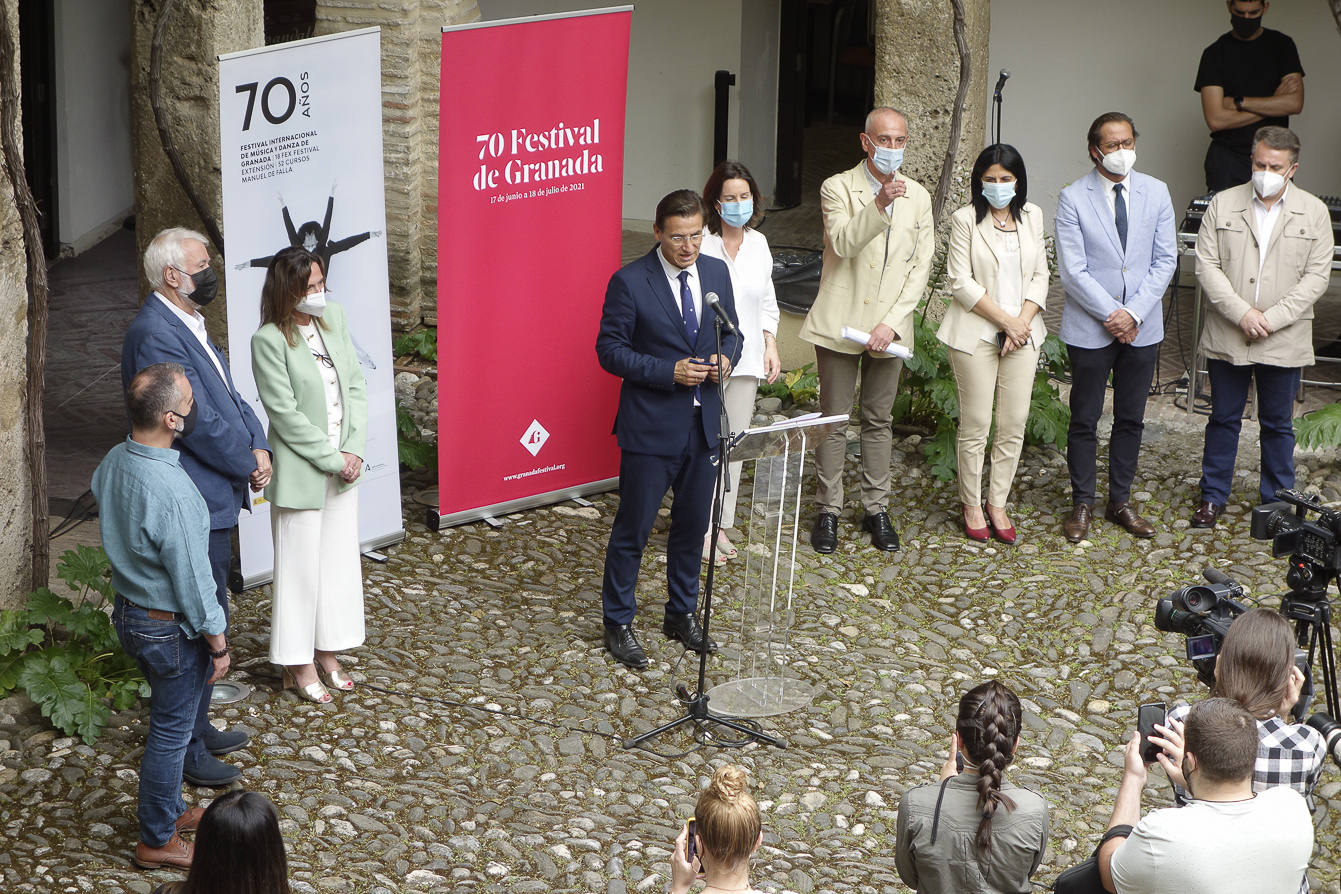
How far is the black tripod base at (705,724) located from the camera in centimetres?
584

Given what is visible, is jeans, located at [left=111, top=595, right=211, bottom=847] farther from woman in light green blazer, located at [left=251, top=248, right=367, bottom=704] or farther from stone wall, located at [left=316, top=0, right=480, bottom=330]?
stone wall, located at [left=316, top=0, right=480, bottom=330]

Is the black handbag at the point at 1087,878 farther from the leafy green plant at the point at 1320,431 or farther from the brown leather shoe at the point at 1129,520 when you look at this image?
the leafy green plant at the point at 1320,431

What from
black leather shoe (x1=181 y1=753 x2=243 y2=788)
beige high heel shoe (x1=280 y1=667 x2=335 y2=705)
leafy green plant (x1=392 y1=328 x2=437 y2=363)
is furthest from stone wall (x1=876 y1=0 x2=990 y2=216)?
black leather shoe (x1=181 y1=753 x2=243 y2=788)

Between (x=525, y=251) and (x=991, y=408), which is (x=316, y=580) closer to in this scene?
(x=525, y=251)

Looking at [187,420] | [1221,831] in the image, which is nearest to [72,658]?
[187,420]

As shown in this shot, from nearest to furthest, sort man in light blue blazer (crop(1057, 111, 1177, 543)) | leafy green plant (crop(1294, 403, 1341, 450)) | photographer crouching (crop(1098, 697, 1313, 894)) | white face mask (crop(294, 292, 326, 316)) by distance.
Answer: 1. photographer crouching (crop(1098, 697, 1313, 894))
2. white face mask (crop(294, 292, 326, 316))
3. man in light blue blazer (crop(1057, 111, 1177, 543))
4. leafy green plant (crop(1294, 403, 1341, 450))

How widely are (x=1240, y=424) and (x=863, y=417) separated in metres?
1.85

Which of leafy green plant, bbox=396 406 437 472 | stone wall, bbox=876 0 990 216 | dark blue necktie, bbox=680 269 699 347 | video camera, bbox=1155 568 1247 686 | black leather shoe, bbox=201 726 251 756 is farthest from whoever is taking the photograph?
stone wall, bbox=876 0 990 216

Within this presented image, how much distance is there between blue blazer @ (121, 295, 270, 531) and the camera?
521 centimetres

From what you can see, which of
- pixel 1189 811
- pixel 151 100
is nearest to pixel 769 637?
pixel 1189 811

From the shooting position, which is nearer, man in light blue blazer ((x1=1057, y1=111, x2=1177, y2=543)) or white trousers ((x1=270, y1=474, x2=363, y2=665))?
white trousers ((x1=270, y1=474, x2=363, y2=665))

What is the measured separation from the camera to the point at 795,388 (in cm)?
916

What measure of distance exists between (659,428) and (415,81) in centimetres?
444

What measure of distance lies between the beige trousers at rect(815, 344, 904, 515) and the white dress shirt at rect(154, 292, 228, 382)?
10.1 feet
